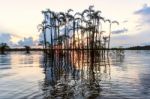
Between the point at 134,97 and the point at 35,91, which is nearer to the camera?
the point at 134,97

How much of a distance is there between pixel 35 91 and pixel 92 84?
5.53 metres

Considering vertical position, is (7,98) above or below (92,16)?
below

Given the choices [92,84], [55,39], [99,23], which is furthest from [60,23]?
[92,84]

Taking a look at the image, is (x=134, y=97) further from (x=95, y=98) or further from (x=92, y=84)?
(x=92, y=84)

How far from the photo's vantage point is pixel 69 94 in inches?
789

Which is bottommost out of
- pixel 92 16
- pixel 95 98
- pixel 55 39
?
pixel 95 98

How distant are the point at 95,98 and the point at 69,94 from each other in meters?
1.90

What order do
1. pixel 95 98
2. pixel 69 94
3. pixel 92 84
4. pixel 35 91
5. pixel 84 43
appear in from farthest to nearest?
1. pixel 84 43
2. pixel 92 84
3. pixel 35 91
4. pixel 69 94
5. pixel 95 98

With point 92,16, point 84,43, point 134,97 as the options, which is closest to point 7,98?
point 134,97

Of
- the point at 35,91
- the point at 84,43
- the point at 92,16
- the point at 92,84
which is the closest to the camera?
the point at 35,91

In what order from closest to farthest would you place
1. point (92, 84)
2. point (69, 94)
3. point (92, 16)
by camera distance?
1. point (69, 94)
2. point (92, 84)
3. point (92, 16)

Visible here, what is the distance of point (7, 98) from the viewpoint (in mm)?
18922

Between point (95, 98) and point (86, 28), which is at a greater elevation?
point (86, 28)

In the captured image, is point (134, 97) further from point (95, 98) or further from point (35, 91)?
point (35, 91)
